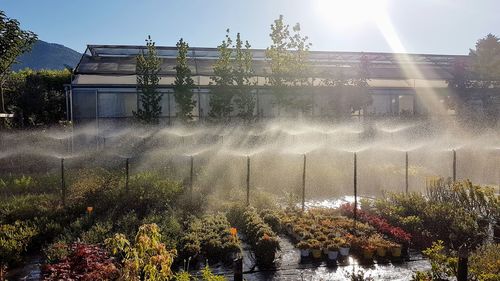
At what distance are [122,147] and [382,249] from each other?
55.7ft

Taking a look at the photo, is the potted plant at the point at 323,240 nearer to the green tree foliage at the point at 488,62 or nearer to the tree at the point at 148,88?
the tree at the point at 148,88

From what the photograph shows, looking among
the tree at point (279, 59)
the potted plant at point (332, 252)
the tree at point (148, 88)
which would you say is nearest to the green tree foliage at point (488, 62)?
the tree at point (279, 59)

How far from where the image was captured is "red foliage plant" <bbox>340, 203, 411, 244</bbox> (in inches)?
455

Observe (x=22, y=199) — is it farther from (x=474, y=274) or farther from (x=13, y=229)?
(x=474, y=274)

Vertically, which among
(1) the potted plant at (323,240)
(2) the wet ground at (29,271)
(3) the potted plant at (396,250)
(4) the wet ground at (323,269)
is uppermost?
(1) the potted plant at (323,240)

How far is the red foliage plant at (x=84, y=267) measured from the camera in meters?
7.45

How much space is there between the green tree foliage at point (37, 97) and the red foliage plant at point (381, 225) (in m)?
24.8

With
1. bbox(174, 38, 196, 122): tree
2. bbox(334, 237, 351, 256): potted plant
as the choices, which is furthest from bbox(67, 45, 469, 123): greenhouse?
bbox(334, 237, 351, 256): potted plant

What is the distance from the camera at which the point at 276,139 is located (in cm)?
2639

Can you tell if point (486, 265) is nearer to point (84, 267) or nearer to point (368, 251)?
point (368, 251)

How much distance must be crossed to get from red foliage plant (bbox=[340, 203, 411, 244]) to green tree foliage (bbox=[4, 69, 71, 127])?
24.8 m

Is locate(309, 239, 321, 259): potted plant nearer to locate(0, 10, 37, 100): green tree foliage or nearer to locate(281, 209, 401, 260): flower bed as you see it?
locate(281, 209, 401, 260): flower bed

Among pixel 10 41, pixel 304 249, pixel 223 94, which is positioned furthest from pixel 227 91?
pixel 304 249

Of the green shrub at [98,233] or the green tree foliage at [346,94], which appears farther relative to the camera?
the green tree foliage at [346,94]
